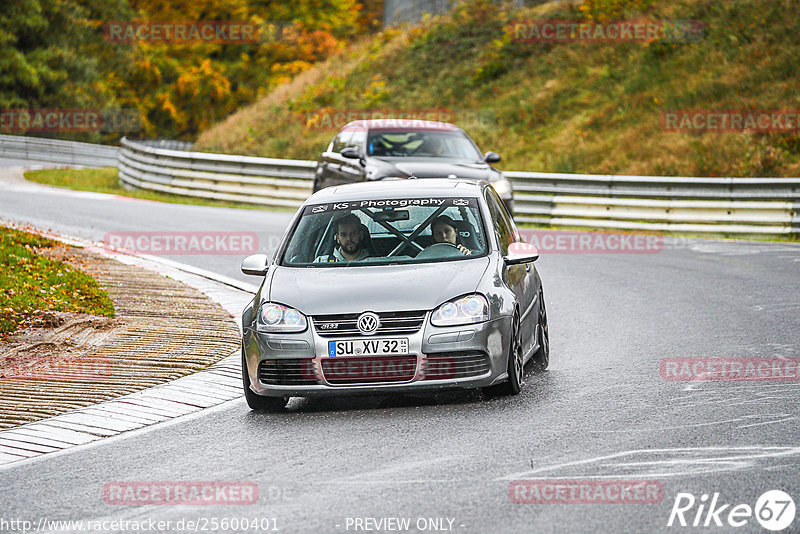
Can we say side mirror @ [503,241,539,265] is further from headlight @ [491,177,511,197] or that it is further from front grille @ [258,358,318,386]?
headlight @ [491,177,511,197]

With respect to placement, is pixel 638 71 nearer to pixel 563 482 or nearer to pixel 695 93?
pixel 695 93

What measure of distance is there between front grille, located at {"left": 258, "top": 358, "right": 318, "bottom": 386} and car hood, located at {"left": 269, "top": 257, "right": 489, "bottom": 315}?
13.8 inches

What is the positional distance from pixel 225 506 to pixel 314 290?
2.56 m

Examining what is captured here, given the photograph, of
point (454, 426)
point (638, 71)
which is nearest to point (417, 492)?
point (454, 426)

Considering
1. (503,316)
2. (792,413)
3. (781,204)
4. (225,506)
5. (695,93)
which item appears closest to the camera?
(225,506)

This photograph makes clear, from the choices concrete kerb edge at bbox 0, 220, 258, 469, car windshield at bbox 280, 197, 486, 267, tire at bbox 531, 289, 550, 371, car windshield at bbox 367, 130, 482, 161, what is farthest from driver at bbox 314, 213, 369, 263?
car windshield at bbox 367, 130, 482, 161

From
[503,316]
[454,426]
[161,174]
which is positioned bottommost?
[161,174]

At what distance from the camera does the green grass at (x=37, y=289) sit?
1156cm

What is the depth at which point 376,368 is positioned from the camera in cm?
802

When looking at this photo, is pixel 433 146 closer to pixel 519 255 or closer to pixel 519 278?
pixel 519 278

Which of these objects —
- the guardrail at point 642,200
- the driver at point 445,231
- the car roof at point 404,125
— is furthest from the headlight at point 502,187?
the driver at point 445,231

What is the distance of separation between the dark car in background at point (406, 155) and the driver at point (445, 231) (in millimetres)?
8340

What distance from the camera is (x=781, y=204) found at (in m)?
20.1

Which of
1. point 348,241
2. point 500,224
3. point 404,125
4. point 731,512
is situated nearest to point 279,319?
point 348,241
